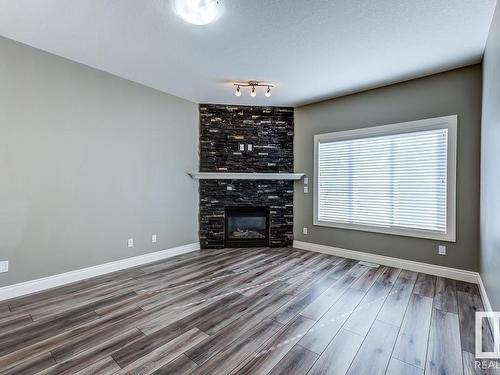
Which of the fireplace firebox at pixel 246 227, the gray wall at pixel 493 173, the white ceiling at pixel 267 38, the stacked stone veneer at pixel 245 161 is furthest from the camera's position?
the fireplace firebox at pixel 246 227

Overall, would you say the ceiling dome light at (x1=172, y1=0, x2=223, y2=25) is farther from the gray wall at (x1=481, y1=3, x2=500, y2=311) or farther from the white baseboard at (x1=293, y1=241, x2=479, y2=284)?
the white baseboard at (x1=293, y1=241, x2=479, y2=284)

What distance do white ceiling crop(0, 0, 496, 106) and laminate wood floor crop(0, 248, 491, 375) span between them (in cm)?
274

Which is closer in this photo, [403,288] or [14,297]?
[14,297]

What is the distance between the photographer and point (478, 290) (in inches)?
111

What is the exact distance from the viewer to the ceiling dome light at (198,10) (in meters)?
2.04

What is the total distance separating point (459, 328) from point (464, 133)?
92.1 inches

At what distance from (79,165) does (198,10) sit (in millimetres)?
2410

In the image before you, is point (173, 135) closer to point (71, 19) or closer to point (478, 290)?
point (71, 19)

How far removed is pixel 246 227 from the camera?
16.1ft

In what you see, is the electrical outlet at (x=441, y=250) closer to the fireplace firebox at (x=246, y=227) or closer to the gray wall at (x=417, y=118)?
the gray wall at (x=417, y=118)

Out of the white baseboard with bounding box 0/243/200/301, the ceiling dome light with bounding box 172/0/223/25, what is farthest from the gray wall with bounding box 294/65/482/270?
the ceiling dome light with bounding box 172/0/223/25

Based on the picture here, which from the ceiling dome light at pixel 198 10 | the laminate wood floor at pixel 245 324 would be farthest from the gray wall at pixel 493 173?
the ceiling dome light at pixel 198 10

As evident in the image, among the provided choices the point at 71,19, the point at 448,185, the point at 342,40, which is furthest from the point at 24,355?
the point at 448,185

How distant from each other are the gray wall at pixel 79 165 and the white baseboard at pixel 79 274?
0.23 ft
